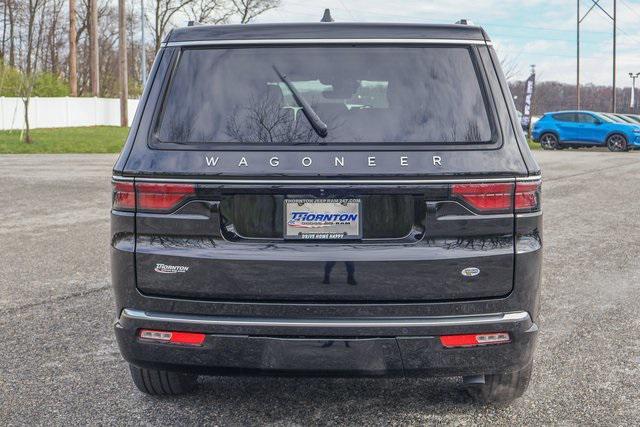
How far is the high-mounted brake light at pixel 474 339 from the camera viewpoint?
3.18 metres

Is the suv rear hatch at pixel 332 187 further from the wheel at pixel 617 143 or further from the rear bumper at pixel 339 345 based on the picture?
the wheel at pixel 617 143

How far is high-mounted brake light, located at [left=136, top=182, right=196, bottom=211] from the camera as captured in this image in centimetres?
322

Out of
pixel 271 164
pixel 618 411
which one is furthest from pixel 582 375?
pixel 271 164

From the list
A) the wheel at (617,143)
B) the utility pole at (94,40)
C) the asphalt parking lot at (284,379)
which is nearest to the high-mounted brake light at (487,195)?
the asphalt parking lot at (284,379)

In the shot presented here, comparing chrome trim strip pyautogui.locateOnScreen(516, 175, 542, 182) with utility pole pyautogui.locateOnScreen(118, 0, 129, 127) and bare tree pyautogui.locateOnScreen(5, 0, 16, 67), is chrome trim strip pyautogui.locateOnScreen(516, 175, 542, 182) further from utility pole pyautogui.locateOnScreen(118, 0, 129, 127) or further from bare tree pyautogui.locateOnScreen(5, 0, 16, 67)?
bare tree pyautogui.locateOnScreen(5, 0, 16, 67)

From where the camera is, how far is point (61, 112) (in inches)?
1914

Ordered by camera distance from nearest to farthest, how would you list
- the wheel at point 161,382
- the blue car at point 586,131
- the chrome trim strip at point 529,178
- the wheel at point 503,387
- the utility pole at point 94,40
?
the chrome trim strip at point 529,178, the wheel at point 503,387, the wheel at point 161,382, the blue car at point 586,131, the utility pole at point 94,40

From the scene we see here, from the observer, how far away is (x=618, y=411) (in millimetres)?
3805

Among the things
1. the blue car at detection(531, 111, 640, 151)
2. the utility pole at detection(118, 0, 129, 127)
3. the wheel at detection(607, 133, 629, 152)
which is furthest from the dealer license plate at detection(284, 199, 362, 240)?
the utility pole at detection(118, 0, 129, 127)

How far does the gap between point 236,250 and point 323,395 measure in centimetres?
121

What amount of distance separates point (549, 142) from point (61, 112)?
99.4 feet

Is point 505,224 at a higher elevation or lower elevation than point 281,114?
lower

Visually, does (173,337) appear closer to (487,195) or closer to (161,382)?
(161,382)

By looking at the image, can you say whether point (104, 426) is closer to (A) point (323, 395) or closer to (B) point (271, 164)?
(A) point (323, 395)
